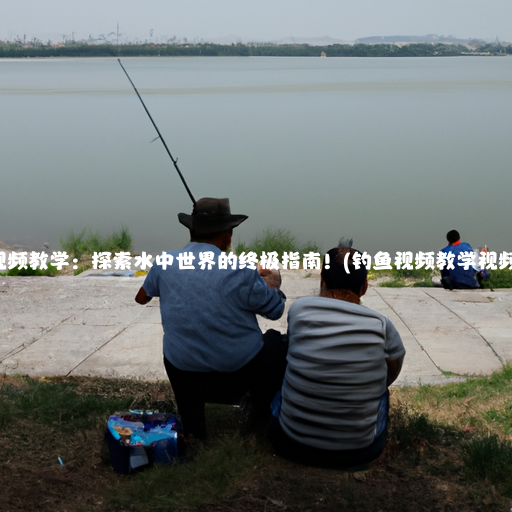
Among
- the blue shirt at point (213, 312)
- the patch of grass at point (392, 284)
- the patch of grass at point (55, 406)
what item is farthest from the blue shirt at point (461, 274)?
the blue shirt at point (213, 312)

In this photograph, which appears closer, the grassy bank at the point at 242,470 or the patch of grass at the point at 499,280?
the grassy bank at the point at 242,470

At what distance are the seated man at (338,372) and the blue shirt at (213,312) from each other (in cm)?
27

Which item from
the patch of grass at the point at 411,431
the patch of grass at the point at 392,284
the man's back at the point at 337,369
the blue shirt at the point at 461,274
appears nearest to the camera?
the man's back at the point at 337,369

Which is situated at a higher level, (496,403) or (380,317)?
(380,317)

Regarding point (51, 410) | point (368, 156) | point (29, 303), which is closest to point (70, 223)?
point (29, 303)

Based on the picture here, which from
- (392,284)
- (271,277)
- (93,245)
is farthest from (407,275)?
(271,277)

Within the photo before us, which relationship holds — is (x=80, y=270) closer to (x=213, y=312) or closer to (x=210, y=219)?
(x=210, y=219)

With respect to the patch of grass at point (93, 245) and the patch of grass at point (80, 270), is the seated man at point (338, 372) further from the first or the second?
the patch of grass at point (93, 245)

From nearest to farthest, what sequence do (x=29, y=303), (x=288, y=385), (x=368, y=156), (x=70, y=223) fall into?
(x=288, y=385) → (x=29, y=303) → (x=70, y=223) → (x=368, y=156)

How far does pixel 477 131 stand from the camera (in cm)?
3195

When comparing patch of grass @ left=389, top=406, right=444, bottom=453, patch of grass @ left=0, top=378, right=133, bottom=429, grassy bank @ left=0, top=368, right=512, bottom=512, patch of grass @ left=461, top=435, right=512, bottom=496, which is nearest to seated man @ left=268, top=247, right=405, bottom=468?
grassy bank @ left=0, top=368, right=512, bottom=512

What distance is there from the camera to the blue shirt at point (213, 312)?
3709mm

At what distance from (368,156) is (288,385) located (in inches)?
918

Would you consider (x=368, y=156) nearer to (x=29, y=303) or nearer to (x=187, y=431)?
(x=29, y=303)
